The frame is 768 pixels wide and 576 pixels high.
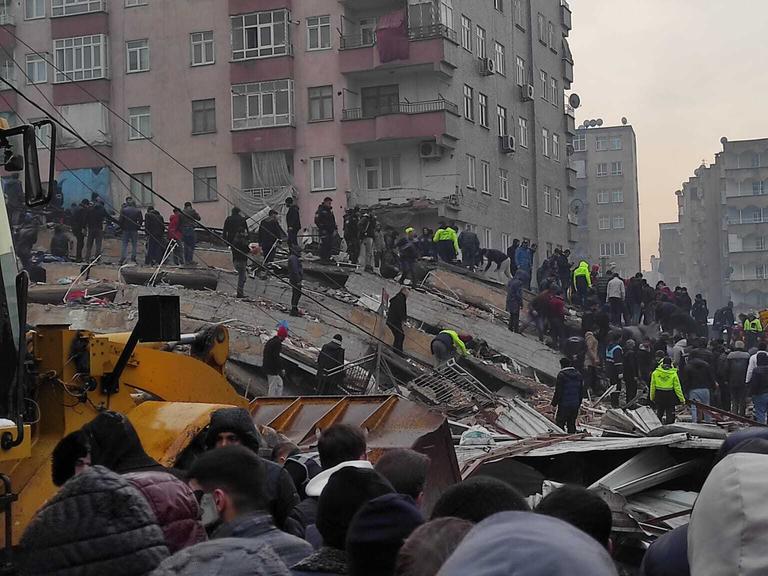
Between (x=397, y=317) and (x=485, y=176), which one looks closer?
(x=397, y=317)

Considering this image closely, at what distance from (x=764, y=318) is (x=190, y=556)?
37329mm

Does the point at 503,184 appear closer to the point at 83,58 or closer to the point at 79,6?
the point at 83,58

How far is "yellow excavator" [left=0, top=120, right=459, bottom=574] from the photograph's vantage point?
6.11m

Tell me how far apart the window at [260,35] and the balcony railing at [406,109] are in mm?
3519

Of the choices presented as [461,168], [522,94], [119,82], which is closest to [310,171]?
[461,168]

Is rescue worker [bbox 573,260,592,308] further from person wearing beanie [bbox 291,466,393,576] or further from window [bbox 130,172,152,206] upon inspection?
person wearing beanie [bbox 291,466,393,576]

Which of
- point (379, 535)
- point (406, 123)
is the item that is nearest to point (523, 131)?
point (406, 123)

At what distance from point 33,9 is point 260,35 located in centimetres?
1007

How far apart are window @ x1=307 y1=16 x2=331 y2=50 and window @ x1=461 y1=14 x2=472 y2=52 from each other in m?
5.33

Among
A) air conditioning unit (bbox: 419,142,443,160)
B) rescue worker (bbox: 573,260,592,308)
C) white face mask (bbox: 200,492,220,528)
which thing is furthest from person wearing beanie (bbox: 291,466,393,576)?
air conditioning unit (bbox: 419,142,443,160)

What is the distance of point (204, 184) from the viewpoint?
Result: 1727 inches

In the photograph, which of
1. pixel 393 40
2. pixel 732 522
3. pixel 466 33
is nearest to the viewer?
pixel 732 522

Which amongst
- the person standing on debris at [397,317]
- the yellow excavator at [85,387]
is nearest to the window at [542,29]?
the person standing on debris at [397,317]

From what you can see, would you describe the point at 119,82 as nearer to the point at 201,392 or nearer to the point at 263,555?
the point at 201,392
